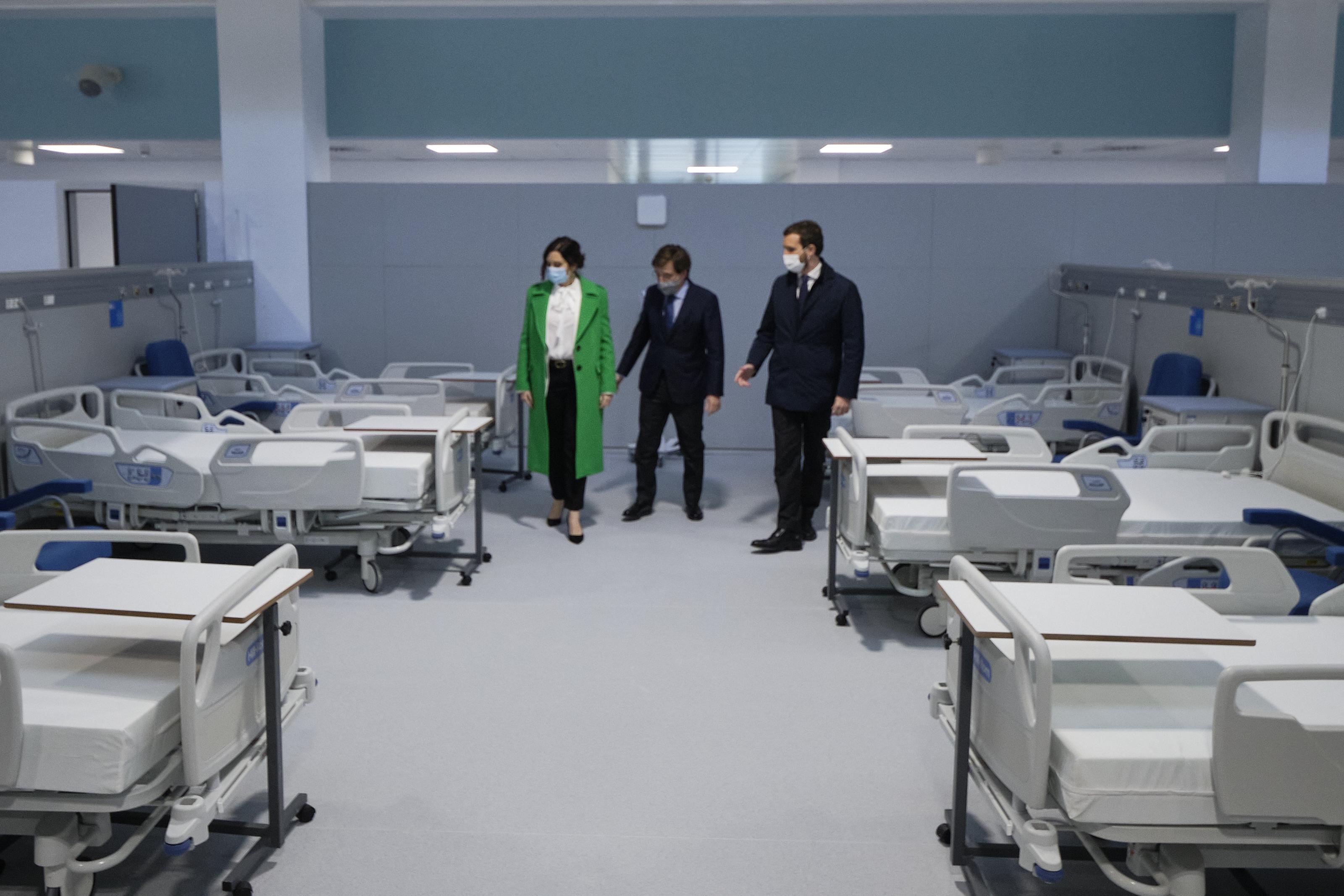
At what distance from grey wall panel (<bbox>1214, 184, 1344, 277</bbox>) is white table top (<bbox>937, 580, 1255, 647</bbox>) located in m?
6.63

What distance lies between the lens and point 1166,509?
4.38m

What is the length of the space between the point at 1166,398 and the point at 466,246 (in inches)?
202

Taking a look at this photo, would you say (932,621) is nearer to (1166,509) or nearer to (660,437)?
(1166,509)

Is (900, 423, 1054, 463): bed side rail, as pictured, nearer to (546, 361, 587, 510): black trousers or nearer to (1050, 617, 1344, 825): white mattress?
(546, 361, 587, 510): black trousers

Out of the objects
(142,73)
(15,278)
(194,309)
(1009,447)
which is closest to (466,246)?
(194,309)

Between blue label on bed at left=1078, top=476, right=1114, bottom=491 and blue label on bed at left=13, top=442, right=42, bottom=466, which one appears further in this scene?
blue label on bed at left=13, top=442, right=42, bottom=466

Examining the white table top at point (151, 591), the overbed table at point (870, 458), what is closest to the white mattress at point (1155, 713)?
the white table top at point (151, 591)

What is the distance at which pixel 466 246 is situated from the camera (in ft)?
29.6

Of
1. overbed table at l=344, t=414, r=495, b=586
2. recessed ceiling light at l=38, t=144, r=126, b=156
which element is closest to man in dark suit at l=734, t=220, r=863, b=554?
overbed table at l=344, t=414, r=495, b=586

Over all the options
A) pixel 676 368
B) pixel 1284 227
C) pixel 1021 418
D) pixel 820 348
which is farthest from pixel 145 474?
pixel 1284 227

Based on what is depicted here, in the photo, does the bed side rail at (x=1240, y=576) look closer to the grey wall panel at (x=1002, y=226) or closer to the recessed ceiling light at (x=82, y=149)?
the grey wall panel at (x=1002, y=226)

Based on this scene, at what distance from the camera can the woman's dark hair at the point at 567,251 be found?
609 centimetres

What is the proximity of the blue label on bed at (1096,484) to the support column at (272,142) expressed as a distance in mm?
6515

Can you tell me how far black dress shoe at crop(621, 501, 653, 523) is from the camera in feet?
22.3
